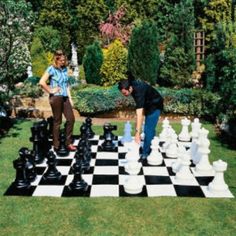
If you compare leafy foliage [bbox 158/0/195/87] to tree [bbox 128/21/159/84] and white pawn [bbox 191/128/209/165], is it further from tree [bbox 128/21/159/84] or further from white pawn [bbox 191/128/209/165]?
white pawn [bbox 191/128/209/165]

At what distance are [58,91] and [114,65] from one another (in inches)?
192

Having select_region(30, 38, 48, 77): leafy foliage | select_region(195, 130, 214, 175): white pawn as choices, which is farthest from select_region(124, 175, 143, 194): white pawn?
select_region(30, 38, 48, 77): leafy foliage

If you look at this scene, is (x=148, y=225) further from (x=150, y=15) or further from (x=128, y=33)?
(x=150, y=15)

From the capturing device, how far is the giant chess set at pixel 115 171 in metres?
4.66

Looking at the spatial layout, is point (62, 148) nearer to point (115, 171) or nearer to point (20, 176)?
point (115, 171)

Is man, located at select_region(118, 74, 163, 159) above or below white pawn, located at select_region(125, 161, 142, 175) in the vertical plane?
above

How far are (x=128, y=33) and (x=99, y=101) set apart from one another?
5528 mm

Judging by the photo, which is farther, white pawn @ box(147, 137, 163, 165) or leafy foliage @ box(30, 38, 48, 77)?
leafy foliage @ box(30, 38, 48, 77)

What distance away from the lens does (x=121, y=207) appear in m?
4.27

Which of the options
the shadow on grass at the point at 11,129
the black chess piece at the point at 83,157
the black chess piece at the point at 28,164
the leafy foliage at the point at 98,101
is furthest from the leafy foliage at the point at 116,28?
the black chess piece at the point at 28,164

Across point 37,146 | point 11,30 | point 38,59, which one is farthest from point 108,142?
point 38,59

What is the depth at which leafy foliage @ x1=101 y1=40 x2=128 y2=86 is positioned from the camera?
10.6 meters

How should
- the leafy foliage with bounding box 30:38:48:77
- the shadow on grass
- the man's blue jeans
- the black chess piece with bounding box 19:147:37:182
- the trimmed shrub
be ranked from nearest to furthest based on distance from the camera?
1. the black chess piece with bounding box 19:147:37:182
2. the man's blue jeans
3. the shadow on grass
4. the trimmed shrub
5. the leafy foliage with bounding box 30:38:48:77

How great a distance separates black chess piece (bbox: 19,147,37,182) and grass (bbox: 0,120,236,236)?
12.9 inches
